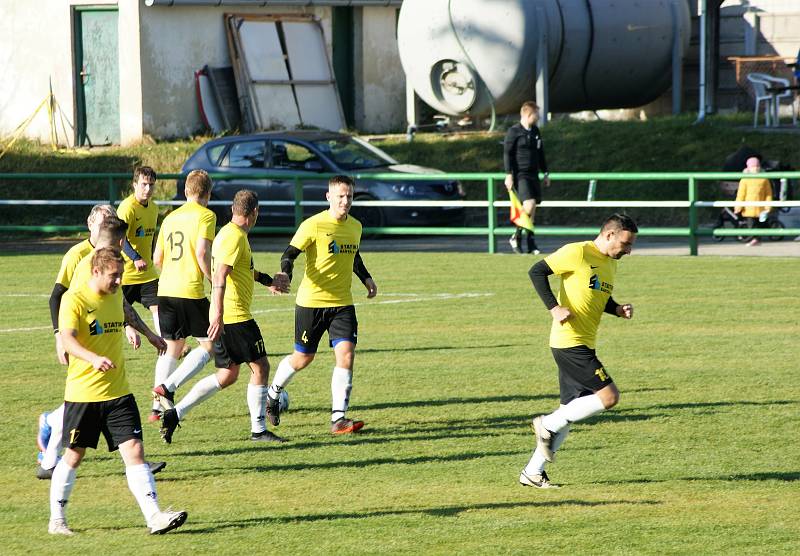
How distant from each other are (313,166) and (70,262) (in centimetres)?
1655

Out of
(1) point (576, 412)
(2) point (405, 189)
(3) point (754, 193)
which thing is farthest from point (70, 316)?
(2) point (405, 189)

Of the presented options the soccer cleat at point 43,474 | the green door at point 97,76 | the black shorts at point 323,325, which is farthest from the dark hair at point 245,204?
the green door at point 97,76

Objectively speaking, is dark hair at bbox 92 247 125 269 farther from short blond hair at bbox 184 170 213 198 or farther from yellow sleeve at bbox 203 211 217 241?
short blond hair at bbox 184 170 213 198

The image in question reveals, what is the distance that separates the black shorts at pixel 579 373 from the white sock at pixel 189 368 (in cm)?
286

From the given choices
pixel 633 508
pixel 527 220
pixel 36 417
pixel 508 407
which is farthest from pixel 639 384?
pixel 527 220

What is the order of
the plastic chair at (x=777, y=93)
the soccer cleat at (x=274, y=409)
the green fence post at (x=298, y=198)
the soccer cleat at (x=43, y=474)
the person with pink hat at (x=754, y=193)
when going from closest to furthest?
the soccer cleat at (x=43, y=474)
the soccer cleat at (x=274, y=409)
the person with pink hat at (x=754, y=193)
the green fence post at (x=298, y=198)
the plastic chair at (x=777, y=93)

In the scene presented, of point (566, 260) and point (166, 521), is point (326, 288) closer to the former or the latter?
point (566, 260)

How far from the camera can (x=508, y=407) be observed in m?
10.8

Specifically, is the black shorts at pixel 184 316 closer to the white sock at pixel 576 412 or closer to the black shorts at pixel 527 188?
the white sock at pixel 576 412

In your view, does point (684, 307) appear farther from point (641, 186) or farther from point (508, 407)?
point (641, 186)

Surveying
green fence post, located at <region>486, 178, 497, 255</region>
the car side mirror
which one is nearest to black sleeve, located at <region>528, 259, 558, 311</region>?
green fence post, located at <region>486, 178, 497, 255</region>

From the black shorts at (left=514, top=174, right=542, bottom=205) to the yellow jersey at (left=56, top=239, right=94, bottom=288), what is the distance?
13.1 metres

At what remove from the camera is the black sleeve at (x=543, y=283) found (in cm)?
821

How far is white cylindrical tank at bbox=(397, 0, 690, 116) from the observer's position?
26.9 metres
